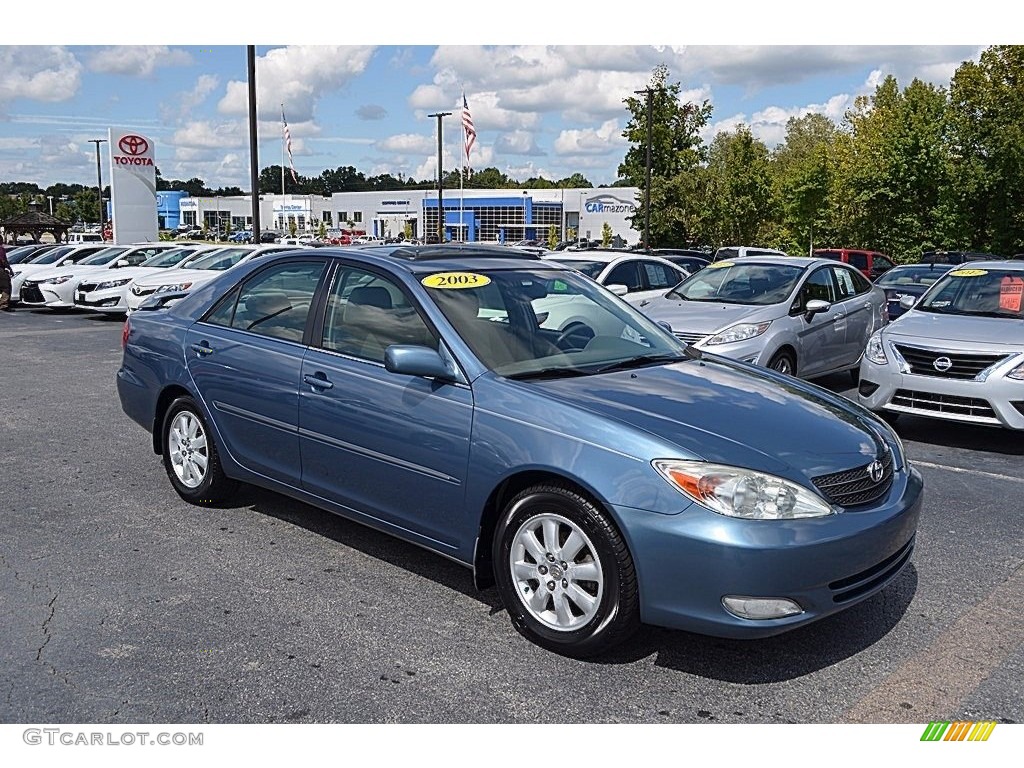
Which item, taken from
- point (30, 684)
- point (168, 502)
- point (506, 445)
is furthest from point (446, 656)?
point (168, 502)

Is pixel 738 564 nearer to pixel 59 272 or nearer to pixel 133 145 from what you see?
pixel 59 272

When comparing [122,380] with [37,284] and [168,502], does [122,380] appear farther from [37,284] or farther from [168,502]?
[37,284]

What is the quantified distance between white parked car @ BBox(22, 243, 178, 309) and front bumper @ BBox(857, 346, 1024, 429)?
15.5 metres

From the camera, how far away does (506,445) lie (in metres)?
3.89

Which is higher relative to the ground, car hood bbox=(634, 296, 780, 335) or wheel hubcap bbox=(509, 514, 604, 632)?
car hood bbox=(634, 296, 780, 335)

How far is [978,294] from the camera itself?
8883mm

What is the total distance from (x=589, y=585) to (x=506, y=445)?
2.15 feet

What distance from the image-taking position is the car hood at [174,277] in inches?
689

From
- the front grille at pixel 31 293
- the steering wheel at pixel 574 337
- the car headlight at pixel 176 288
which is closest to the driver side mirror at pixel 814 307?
the steering wheel at pixel 574 337

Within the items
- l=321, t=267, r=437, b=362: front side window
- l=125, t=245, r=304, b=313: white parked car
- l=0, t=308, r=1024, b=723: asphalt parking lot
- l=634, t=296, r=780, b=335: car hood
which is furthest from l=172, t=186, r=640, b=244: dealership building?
l=321, t=267, r=437, b=362: front side window

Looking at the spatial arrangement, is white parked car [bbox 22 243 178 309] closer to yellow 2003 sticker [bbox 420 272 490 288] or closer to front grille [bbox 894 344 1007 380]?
front grille [bbox 894 344 1007 380]

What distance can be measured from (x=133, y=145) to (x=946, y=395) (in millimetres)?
28088

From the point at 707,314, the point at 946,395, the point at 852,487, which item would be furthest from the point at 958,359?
the point at 852,487

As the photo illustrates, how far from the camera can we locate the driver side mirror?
9648mm
